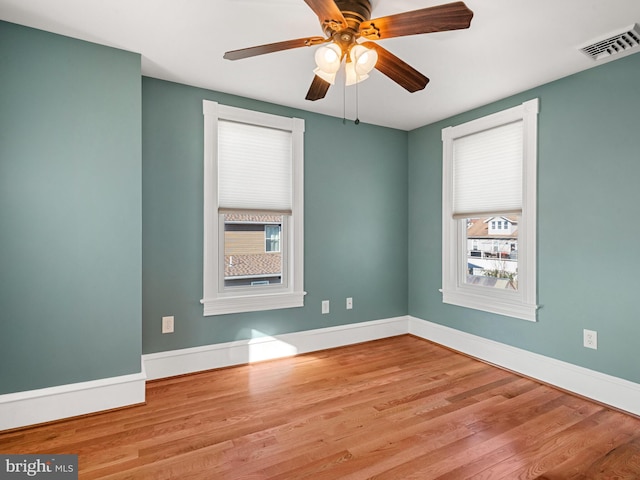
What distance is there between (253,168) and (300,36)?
135cm

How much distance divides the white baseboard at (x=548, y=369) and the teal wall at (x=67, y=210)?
3.05 metres

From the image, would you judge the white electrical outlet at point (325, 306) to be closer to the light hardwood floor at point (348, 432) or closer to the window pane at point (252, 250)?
the window pane at point (252, 250)

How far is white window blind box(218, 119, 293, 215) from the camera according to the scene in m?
3.16

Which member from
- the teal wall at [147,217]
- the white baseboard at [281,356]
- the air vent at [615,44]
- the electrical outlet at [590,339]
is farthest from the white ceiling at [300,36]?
the white baseboard at [281,356]

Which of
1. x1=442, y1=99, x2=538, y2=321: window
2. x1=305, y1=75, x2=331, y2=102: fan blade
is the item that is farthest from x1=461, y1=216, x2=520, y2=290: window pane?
x1=305, y1=75, x2=331, y2=102: fan blade

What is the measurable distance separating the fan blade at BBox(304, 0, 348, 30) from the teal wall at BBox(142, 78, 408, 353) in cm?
185

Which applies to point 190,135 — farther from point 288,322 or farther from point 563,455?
point 563,455

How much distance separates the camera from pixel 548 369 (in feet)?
9.42

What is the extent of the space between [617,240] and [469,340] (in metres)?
1.61

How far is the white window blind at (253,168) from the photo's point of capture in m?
3.16

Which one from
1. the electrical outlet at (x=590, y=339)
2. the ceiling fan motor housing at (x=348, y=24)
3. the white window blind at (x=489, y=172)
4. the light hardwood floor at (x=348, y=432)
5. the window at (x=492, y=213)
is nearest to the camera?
the ceiling fan motor housing at (x=348, y=24)

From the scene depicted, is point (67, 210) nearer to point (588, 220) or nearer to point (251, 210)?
point (251, 210)

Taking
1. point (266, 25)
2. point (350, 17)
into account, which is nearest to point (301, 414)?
point (350, 17)

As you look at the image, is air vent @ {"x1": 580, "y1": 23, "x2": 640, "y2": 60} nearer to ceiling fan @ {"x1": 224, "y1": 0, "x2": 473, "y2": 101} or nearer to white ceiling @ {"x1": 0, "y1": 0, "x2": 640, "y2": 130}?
white ceiling @ {"x1": 0, "y1": 0, "x2": 640, "y2": 130}
